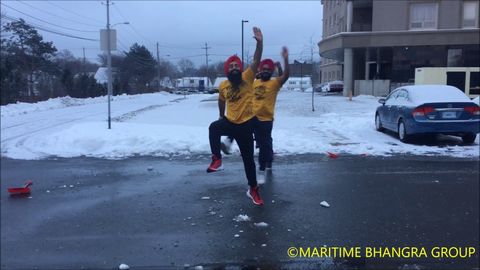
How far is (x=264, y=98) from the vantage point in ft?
25.7

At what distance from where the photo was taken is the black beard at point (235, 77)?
6.08 m

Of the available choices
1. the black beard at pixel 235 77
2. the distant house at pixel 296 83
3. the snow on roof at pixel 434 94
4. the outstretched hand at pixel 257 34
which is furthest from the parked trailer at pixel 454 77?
the distant house at pixel 296 83

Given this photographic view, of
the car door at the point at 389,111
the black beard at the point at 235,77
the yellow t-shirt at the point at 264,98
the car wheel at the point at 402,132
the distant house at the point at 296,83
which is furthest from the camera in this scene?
the distant house at the point at 296,83

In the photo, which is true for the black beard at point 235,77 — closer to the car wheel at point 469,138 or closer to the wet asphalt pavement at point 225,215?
the wet asphalt pavement at point 225,215

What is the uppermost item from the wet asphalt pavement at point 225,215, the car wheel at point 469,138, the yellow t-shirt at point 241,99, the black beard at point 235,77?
the black beard at point 235,77

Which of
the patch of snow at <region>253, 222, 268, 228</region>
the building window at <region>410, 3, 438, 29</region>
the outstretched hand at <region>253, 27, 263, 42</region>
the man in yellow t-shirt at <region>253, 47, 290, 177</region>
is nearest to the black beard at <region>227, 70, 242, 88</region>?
the outstretched hand at <region>253, 27, 263, 42</region>

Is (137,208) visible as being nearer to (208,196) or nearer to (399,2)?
(208,196)

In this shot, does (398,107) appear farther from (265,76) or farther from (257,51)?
(257,51)

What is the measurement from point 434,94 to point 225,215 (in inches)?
346

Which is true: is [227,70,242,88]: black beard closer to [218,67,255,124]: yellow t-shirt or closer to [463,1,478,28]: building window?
[218,67,255,124]: yellow t-shirt

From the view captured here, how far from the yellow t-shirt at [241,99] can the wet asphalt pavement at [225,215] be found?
1207 millimetres

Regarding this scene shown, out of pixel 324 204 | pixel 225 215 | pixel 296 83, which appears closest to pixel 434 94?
pixel 324 204

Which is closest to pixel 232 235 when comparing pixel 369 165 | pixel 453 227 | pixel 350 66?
pixel 453 227

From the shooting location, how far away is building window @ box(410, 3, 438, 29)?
3975 cm
